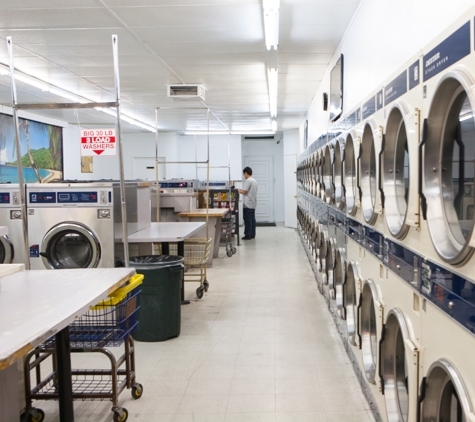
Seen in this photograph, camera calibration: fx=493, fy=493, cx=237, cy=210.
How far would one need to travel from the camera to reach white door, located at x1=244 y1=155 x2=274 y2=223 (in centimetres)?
1780

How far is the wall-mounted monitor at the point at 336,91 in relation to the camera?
5.54 m

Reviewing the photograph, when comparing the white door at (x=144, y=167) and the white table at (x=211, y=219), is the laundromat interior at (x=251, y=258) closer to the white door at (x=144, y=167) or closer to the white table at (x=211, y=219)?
the white table at (x=211, y=219)

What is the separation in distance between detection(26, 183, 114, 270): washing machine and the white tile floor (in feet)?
4.01

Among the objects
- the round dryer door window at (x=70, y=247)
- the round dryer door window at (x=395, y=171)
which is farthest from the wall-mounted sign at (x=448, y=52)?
the round dryer door window at (x=70, y=247)

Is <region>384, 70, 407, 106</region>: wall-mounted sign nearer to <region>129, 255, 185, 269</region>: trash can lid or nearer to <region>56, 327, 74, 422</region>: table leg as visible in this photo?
<region>56, 327, 74, 422</region>: table leg

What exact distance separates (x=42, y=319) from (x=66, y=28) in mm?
4005

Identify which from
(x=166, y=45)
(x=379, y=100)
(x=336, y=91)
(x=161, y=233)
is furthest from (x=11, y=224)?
(x=379, y=100)

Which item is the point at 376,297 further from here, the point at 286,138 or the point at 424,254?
the point at 286,138

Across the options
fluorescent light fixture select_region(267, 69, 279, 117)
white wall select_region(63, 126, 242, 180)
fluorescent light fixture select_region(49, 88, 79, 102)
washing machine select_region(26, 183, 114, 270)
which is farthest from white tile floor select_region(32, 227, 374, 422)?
white wall select_region(63, 126, 242, 180)

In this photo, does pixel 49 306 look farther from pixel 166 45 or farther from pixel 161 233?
pixel 166 45

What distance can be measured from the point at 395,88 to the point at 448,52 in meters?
0.80

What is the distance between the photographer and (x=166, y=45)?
231 inches

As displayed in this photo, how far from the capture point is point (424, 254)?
2.09 m

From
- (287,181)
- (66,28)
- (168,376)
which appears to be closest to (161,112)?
(287,181)
